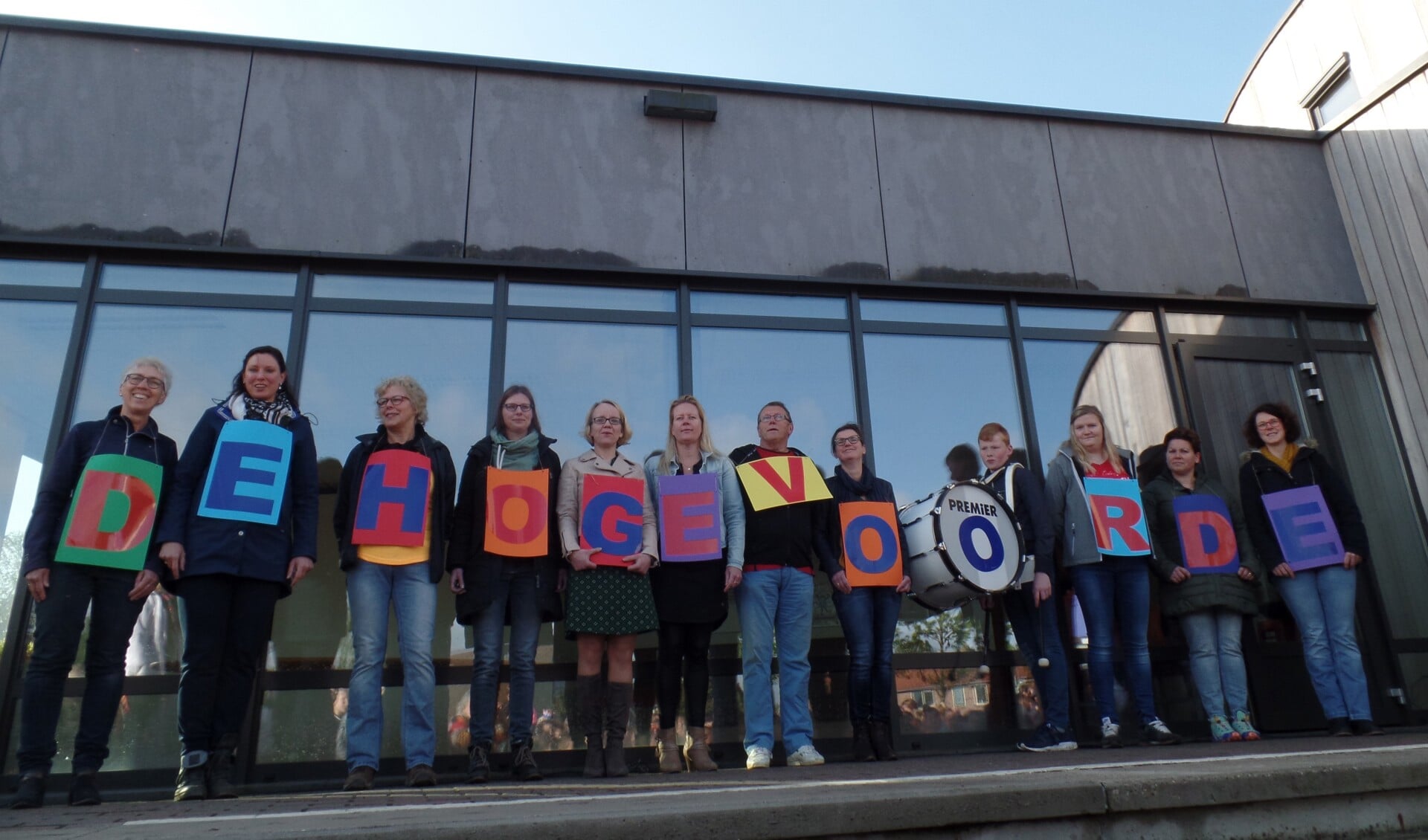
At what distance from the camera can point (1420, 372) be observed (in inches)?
256

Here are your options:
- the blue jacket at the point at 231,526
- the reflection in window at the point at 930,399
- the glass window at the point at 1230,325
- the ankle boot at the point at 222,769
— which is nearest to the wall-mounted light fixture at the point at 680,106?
the reflection in window at the point at 930,399

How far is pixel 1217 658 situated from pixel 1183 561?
0.54m

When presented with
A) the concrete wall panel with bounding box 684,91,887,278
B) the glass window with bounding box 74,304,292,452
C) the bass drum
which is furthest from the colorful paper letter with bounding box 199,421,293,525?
the bass drum

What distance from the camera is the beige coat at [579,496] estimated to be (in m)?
4.41

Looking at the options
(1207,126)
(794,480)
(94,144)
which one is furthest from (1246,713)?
(94,144)

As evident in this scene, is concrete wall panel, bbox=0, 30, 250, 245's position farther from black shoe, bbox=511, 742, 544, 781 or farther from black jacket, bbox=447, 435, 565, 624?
black shoe, bbox=511, 742, 544, 781

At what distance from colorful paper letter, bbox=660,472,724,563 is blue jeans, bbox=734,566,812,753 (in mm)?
292

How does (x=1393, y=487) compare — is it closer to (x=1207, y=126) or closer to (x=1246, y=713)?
Answer: (x=1246, y=713)

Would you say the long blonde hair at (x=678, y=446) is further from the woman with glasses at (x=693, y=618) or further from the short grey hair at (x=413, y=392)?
the short grey hair at (x=413, y=392)

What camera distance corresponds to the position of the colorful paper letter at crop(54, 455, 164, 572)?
3709mm

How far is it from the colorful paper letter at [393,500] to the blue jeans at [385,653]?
13cm

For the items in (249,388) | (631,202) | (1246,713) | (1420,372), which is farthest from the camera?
(1420,372)

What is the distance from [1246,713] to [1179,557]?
0.88 metres

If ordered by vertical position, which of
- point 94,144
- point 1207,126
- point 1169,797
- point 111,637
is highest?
point 1207,126
